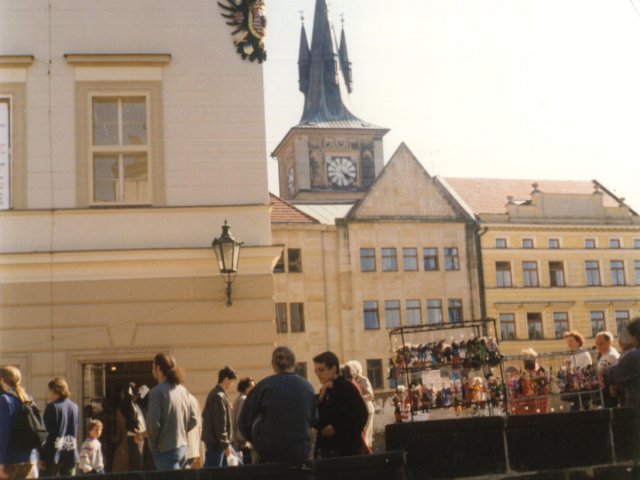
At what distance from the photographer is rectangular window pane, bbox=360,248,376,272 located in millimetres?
58031

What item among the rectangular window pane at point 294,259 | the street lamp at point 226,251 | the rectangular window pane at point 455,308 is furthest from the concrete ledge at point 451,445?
the rectangular window pane at point 455,308

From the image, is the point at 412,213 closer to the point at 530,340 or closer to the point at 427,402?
the point at 530,340

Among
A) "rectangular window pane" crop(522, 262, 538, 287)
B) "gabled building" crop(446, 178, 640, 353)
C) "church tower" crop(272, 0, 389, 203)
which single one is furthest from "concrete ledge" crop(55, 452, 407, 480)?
"church tower" crop(272, 0, 389, 203)

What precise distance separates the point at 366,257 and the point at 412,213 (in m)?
4.39

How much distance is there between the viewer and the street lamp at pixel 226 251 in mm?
12750

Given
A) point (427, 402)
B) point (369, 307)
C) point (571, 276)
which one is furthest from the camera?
point (571, 276)

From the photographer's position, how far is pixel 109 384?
1326cm

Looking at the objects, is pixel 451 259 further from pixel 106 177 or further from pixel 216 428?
pixel 216 428

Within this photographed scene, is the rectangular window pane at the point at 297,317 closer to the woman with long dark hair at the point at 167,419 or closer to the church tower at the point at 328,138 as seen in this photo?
the church tower at the point at 328,138

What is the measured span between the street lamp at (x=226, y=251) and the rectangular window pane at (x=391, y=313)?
44788 millimetres

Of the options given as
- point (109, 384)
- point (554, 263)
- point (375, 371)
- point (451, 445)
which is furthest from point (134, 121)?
point (554, 263)

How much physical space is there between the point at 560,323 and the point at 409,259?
34.8ft

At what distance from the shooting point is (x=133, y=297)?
1303 centimetres

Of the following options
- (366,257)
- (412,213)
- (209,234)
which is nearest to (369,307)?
(366,257)
